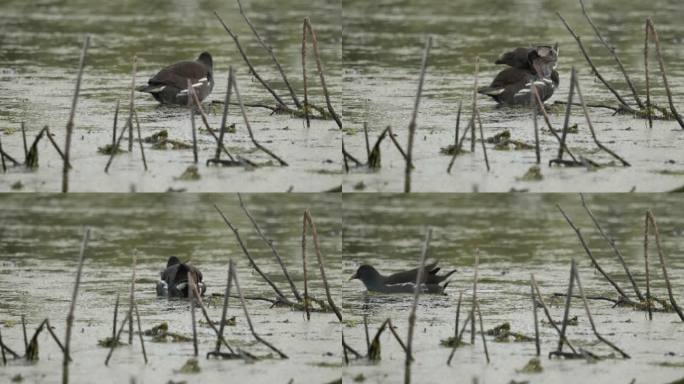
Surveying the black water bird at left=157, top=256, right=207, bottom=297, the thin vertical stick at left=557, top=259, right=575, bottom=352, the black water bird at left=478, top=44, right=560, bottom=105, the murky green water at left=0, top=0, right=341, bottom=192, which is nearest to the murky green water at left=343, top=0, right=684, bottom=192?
the black water bird at left=478, top=44, right=560, bottom=105

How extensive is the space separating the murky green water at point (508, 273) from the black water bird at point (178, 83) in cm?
161

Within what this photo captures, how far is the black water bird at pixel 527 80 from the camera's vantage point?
11203mm

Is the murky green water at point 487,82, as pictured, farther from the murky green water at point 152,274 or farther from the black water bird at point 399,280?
the murky green water at point 152,274

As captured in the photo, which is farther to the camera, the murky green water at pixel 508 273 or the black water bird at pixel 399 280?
the black water bird at pixel 399 280

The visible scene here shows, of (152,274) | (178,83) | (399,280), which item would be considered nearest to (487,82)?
(399,280)

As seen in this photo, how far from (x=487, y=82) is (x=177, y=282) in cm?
275

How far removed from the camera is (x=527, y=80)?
36.8 ft

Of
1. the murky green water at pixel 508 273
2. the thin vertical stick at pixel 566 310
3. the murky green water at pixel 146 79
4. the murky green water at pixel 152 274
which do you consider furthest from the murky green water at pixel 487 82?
the murky green water at pixel 152 274

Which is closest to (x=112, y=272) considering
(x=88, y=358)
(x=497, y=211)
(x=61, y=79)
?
(x=61, y=79)

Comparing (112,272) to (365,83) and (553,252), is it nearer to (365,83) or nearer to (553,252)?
(365,83)

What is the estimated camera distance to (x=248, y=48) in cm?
1382

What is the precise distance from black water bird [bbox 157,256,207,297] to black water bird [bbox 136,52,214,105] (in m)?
1.11

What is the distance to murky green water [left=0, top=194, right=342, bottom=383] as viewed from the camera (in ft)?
30.1

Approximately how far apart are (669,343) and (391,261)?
275cm
